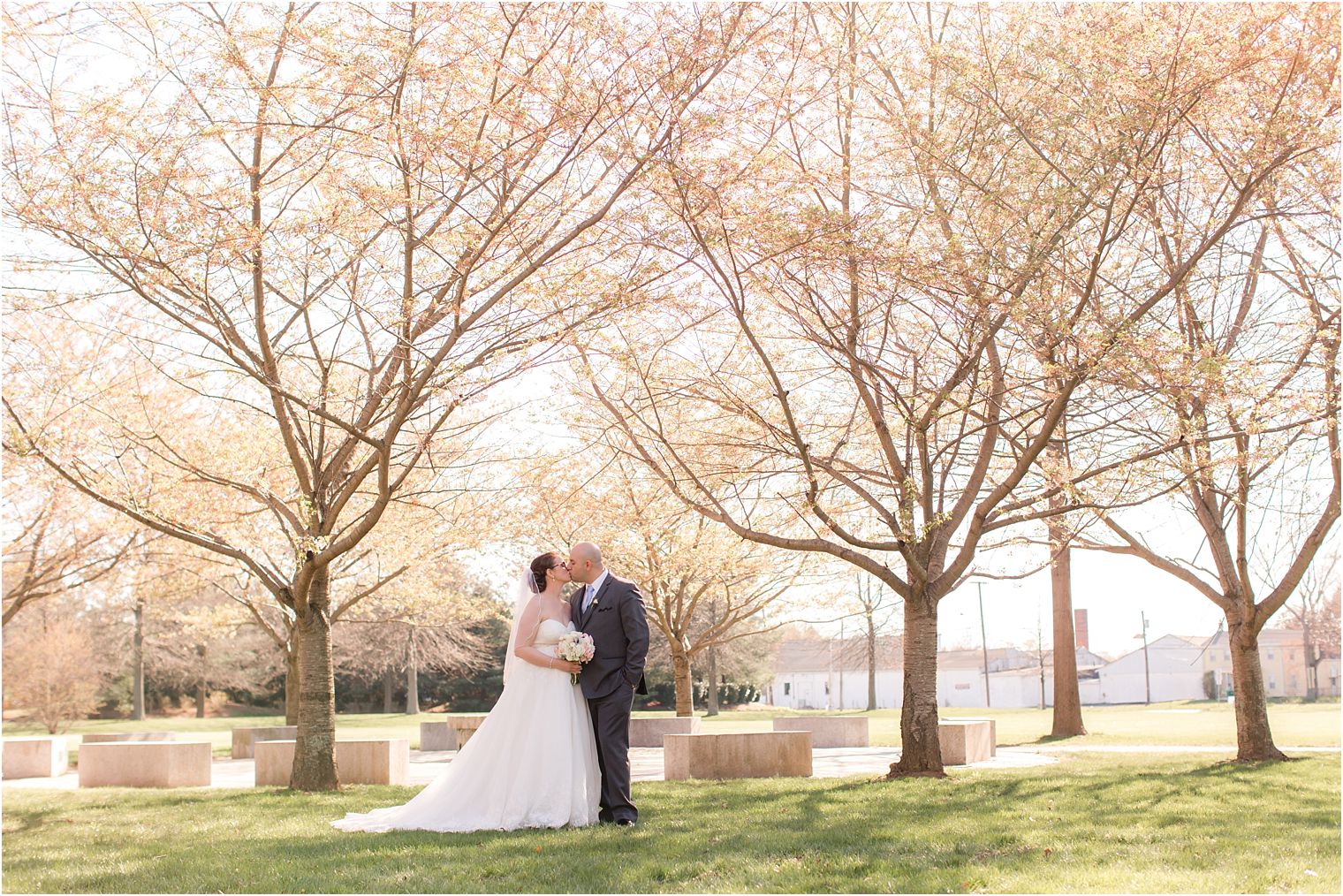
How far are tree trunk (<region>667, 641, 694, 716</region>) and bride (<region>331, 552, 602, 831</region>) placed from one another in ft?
51.0

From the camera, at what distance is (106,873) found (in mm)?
7211

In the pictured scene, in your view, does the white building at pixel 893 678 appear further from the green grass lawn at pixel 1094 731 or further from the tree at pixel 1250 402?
the tree at pixel 1250 402

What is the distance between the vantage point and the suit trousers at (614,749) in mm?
8984

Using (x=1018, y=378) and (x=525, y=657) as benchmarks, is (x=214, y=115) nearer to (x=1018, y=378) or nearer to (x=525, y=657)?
(x=525, y=657)

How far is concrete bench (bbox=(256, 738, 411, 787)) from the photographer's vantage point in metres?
14.5

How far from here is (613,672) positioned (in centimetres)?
927

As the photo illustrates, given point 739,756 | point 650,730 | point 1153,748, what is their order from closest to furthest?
point 739,756, point 1153,748, point 650,730

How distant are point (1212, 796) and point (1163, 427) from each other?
4.82 m

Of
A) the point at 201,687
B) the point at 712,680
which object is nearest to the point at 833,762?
the point at 712,680

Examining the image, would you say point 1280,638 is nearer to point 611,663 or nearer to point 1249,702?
point 1249,702

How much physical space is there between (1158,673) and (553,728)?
85.2 m

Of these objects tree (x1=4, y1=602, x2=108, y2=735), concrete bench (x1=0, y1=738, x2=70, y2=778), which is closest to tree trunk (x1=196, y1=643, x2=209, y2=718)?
tree (x1=4, y1=602, x2=108, y2=735)

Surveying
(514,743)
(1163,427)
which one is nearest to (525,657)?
(514,743)

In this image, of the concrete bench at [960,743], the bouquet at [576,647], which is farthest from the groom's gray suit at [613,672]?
the concrete bench at [960,743]
